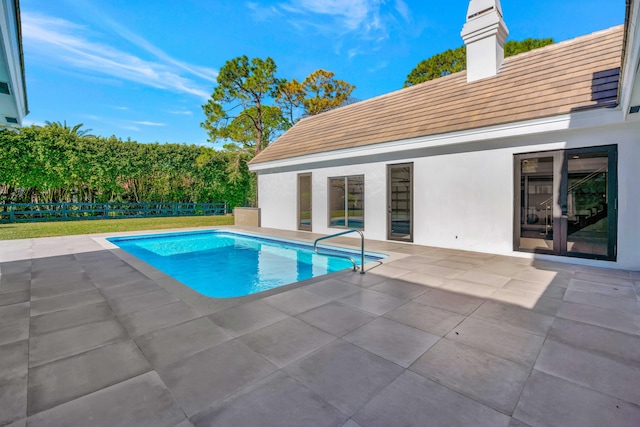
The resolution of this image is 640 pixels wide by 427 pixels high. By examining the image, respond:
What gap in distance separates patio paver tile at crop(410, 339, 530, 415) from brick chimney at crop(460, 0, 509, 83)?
863cm

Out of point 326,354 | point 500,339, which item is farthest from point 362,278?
point 326,354

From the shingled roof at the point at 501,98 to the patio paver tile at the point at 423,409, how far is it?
607 cm

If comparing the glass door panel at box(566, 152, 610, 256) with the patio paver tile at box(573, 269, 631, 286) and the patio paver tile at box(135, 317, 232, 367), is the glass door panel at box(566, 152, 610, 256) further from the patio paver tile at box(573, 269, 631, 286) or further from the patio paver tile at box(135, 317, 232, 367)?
the patio paver tile at box(135, 317, 232, 367)

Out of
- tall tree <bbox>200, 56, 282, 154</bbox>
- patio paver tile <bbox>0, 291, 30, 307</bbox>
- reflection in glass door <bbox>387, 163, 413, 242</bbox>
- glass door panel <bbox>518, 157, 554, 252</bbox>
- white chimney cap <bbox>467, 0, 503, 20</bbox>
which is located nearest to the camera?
patio paver tile <bbox>0, 291, 30, 307</bbox>

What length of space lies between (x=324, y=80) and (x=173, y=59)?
36.8 feet

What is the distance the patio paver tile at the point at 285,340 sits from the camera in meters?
2.44

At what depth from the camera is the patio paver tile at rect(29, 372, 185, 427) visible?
5.55 ft

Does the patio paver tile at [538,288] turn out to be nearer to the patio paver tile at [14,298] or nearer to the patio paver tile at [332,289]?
the patio paver tile at [332,289]

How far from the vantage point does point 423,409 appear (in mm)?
1806

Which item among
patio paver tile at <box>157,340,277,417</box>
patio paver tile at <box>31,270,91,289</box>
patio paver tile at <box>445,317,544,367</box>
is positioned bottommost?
patio paver tile at <box>445,317,544,367</box>

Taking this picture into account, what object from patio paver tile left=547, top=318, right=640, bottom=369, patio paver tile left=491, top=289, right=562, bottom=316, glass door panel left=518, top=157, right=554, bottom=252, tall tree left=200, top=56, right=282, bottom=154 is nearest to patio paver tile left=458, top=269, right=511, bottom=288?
patio paver tile left=491, top=289, right=562, bottom=316

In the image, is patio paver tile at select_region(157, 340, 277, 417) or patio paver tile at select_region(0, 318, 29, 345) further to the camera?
patio paver tile at select_region(0, 318, 29, 345)

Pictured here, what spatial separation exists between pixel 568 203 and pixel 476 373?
35.7 ft

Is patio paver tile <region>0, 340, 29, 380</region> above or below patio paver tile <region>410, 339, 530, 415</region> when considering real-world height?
above
